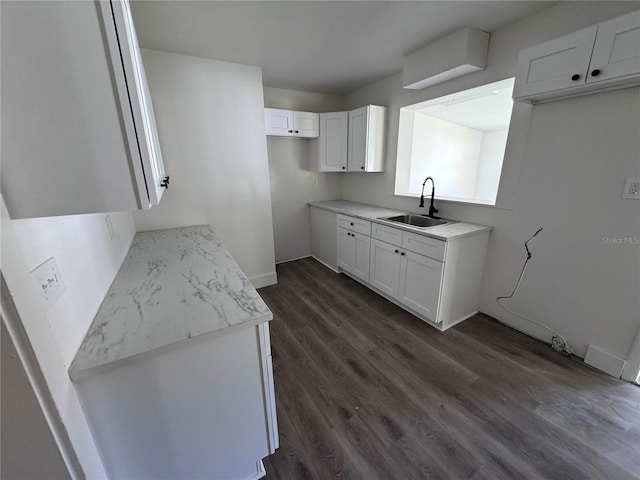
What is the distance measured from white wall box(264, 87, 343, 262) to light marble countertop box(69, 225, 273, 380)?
2074 millimetres

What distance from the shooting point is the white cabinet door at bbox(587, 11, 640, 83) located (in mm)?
1311

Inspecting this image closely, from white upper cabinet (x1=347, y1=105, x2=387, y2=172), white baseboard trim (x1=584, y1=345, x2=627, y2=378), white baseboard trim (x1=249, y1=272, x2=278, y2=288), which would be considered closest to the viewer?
white baseboard trim (x1=584, y1=345, x2=627, y2=378)

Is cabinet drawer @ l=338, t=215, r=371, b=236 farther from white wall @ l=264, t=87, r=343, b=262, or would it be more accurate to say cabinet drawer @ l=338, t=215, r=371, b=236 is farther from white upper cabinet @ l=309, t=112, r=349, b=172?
white wall @ l=264, t=87, r=343, b=262

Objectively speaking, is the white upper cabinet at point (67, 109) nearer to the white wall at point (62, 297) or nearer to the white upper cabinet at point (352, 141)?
the white wall at point (62, 297)

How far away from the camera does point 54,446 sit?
0.67m

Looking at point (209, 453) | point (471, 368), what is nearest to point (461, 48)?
point (471, 368)

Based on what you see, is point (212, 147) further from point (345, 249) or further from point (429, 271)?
point (429, 271)

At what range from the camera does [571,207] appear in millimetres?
1849

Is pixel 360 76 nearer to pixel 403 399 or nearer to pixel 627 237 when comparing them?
pixel 627 237

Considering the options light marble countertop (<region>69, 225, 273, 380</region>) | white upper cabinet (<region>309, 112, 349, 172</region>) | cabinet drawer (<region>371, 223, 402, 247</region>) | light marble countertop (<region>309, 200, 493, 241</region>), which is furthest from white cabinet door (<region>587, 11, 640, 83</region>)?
white upper cabinet (<region>309, 112, 349, 172</region>)

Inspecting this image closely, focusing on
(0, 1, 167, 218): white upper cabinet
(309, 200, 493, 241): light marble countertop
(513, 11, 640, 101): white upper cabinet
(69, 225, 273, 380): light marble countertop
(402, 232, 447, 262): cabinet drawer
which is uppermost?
(513, 11, 640, 101): white upper cabinet

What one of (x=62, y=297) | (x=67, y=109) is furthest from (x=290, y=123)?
(x=62, y=297)

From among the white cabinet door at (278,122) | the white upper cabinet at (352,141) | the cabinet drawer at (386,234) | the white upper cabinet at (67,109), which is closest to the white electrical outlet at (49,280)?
the white upper cabinet at (67,109)

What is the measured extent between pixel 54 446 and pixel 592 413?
2.51m
